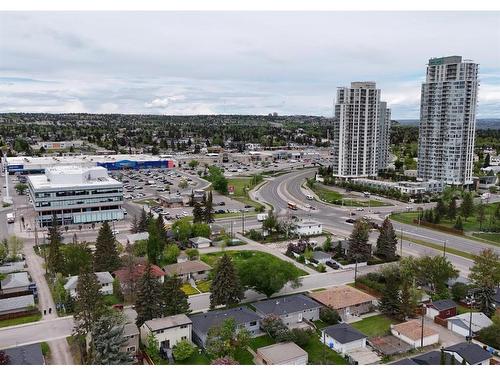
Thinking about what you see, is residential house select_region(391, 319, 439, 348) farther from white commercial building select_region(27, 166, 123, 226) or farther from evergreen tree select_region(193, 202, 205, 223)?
white commercial building select_region(27, 166, 123, 226)

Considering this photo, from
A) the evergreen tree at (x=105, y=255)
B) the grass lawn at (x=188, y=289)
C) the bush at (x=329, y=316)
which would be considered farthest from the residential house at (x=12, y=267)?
the bush at (x=329, y=316)

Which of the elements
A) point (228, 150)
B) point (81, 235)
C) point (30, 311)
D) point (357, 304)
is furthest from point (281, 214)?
point (228, 150)

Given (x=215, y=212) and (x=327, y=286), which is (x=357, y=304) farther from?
(x=215, y=212)

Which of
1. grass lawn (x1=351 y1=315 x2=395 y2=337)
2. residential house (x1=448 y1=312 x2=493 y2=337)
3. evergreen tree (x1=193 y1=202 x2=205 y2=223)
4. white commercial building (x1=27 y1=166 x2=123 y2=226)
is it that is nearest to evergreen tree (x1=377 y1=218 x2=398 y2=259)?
grass lawn (x1=351 y1=315 x2=395 y2=337)

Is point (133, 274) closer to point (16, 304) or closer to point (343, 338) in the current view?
point (16, 304)

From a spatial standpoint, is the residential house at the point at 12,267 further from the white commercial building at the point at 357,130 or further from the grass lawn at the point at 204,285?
the white commercial building at the point at 357,130

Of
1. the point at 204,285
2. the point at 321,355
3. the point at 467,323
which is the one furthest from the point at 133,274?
the point at 467,323
